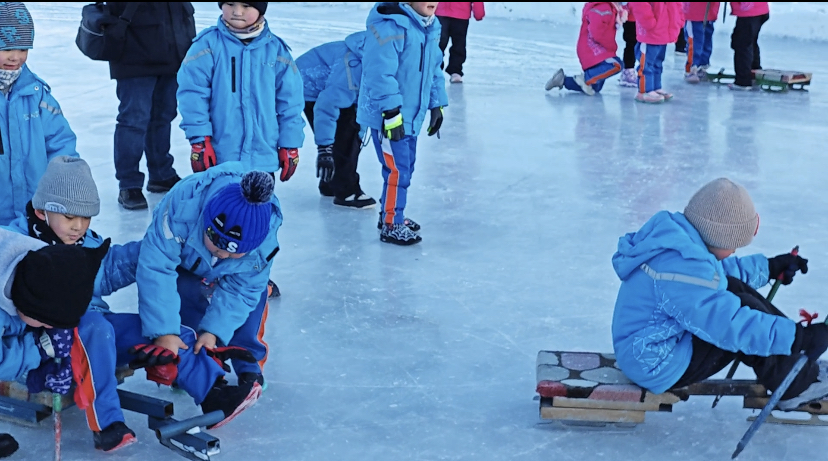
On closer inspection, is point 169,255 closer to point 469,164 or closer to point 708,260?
point 708,260

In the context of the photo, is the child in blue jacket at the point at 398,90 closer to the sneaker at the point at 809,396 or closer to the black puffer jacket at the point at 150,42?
the black puffer jacket at the point at 150,42

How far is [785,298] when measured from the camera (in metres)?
3.87

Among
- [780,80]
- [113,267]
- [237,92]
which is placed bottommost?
[780,80]

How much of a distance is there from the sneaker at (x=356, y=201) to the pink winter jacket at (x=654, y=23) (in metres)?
4.01

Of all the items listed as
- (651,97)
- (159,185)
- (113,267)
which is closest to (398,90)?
(159,185)

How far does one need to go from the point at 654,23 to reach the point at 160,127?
4578mm

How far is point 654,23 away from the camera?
823 cm

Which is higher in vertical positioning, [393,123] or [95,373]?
[393,123]

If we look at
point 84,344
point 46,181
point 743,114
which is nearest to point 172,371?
point 84,344

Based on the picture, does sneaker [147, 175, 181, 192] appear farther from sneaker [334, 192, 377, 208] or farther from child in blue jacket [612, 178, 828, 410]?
child in blue jacket [612, 178, 828, 410]

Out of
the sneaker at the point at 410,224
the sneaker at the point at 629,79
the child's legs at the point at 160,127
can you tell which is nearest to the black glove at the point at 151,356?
the sneaker at the point at 410,224

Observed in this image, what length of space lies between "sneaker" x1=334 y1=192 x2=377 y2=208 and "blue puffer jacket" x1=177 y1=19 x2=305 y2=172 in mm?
1118

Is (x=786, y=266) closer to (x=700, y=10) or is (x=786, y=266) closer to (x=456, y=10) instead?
(x=456, y=10)

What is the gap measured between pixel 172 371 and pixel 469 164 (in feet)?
11.3
